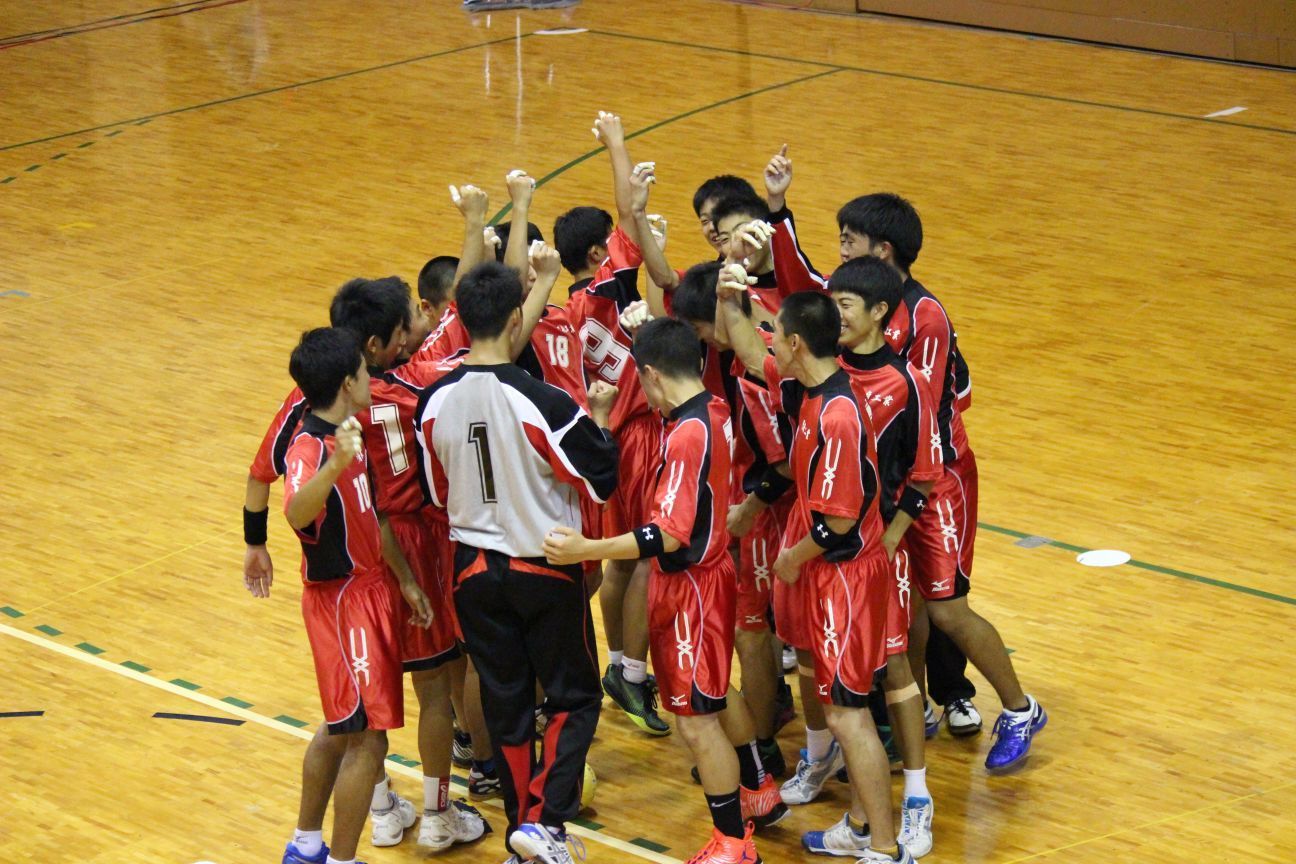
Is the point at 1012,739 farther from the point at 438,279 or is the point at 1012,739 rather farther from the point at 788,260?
the point at 438,279

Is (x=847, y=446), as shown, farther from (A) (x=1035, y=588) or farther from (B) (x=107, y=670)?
(B) (x=107, y=670)

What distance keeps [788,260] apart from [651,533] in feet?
4.81

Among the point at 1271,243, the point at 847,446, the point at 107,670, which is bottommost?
the point at 107,670

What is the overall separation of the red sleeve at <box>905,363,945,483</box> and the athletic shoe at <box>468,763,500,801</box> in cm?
190

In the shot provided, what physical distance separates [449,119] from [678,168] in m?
2.85

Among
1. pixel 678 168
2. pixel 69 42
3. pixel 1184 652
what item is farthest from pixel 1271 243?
pixel 69 42

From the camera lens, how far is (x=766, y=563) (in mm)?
5586

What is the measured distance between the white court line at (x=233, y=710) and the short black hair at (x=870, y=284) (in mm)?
1976

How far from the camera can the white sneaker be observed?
5.45m

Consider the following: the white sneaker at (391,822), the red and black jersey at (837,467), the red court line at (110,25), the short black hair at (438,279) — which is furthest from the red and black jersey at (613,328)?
the red court line at (110,25)

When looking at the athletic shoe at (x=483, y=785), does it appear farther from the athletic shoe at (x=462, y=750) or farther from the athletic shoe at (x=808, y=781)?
the athletic shoe at (x=808, y=781)

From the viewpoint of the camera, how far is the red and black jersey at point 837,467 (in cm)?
486

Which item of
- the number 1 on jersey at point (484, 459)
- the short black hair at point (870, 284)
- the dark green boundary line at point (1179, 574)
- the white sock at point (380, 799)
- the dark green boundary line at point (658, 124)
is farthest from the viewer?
the dark green boundary line at point (658, 124)

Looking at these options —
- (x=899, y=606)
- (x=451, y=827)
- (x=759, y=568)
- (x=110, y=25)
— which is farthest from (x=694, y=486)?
(x=110, y=25)
